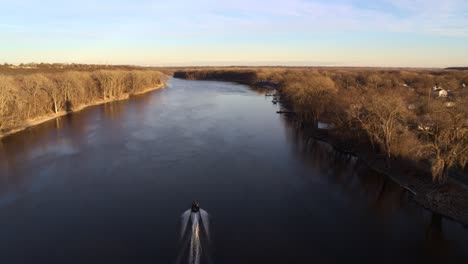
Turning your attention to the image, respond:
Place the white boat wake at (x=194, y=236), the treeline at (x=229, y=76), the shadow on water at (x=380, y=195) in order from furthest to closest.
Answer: the treeline at (x=229, y=76) < the shadow on water at (x=380, y=195) < the white boat wake at (x=194, y=236)

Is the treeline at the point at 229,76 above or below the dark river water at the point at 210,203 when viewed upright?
above

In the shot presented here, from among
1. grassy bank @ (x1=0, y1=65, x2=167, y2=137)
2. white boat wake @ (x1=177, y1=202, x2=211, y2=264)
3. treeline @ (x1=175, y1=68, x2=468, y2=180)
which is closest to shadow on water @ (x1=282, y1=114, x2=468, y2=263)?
treeline @ (x1=175, y1=68, x2=468, y2=180)

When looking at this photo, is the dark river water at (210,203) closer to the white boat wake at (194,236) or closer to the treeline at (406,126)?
the white boat wake at (194,236)

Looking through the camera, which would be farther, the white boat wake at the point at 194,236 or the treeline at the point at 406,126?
the treeline at the point at 406,126

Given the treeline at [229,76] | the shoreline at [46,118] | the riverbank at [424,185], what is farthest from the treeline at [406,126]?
the treeline at [229,76]

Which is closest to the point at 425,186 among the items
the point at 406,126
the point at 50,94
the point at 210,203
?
the point at 406,126

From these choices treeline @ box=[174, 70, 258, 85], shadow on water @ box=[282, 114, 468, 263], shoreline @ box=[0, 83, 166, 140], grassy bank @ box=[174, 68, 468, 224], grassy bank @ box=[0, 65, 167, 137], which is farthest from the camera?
treeline @ box=[174, 70, 258, 85]

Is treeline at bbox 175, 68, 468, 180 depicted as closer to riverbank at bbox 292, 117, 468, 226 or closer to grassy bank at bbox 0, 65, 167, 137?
riverbank at bbox 292, 117, 468, 226

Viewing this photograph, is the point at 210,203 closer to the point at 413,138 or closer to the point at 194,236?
the point at 194,236
